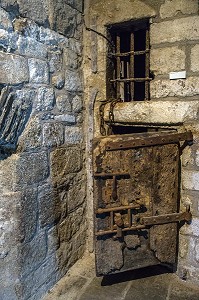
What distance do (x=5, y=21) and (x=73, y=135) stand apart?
1.10m

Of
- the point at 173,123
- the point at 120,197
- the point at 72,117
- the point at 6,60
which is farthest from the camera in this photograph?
the point at 72,117

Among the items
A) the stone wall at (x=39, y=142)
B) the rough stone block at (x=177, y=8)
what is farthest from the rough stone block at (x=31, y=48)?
the rough stone block at (x=177, y=8)

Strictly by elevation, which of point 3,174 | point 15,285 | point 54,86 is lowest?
point 15,285

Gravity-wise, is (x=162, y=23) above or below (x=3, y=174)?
above

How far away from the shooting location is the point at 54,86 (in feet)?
7.02

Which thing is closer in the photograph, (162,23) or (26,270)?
(26,270)

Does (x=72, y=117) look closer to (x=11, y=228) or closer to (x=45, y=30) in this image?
(x=45, y=30)

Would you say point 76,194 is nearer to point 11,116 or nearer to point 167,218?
point 167,218

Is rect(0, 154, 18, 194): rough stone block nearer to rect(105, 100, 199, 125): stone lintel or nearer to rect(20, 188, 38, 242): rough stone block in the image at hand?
rect(20, 188, 38, 242): rough stone block

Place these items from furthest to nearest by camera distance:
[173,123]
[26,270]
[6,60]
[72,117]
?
[72,117] → [173,123] → [26,270] → [6,60]

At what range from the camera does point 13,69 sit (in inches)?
67.7

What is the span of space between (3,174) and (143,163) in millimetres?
1054

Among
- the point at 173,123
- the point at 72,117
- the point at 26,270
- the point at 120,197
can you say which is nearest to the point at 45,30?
the point at 72,117

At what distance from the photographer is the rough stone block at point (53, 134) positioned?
206 centimetres
